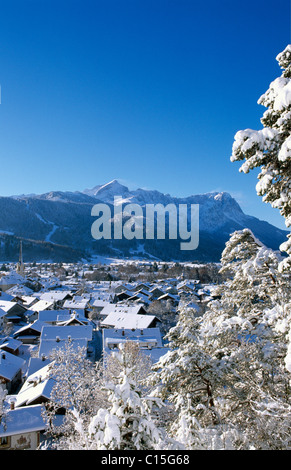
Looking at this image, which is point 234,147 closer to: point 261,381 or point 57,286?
point 261,381

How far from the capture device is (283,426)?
17.5ft

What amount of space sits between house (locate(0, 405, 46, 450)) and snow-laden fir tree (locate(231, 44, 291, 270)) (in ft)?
53.5

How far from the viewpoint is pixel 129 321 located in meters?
38.1

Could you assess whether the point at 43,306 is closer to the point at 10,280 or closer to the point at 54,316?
the point at 54,316

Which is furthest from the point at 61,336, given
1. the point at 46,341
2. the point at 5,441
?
the point at 5,441

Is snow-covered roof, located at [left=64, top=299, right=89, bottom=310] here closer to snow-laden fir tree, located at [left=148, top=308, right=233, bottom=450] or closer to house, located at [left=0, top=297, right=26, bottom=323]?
house, located at [left=0, top=297, right=26, bottom=323]

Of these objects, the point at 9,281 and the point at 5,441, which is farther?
the point at 9,281

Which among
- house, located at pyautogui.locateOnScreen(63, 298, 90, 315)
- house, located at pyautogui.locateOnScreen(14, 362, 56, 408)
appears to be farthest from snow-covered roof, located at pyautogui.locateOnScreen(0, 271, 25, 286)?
house, located at pyautogui.locateOnScreen(14, 362, 56, 408)

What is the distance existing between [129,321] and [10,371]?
16.4 meters

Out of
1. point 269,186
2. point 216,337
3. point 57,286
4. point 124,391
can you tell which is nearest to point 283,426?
point 216,337

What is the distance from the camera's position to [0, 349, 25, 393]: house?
2353cm
